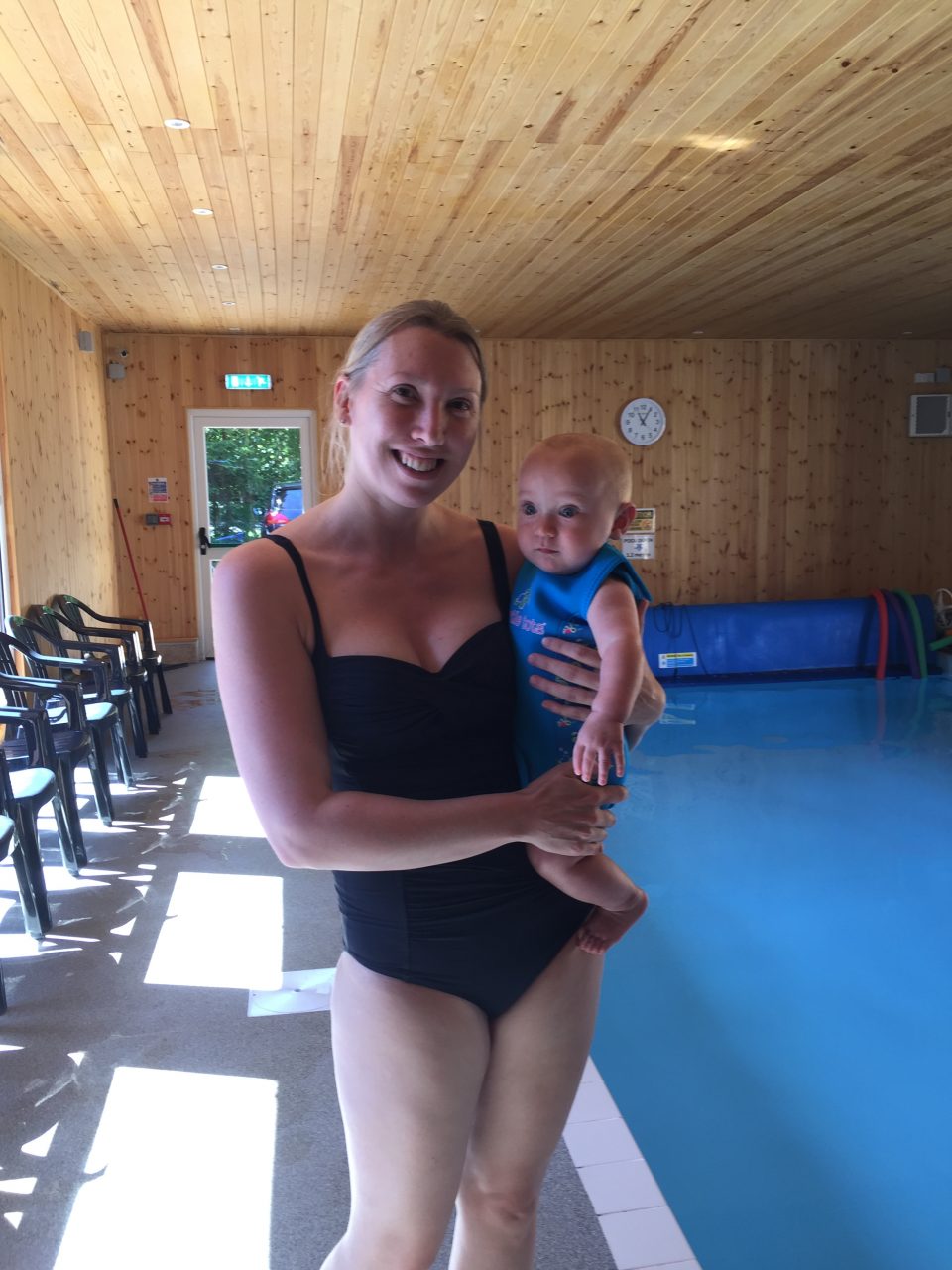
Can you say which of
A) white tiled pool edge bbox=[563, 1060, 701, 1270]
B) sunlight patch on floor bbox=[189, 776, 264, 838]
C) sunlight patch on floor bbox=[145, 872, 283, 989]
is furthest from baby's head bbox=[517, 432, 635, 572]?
sunlight patch on floor bbox=[189, 776, 264, 838]

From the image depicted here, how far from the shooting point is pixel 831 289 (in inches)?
303

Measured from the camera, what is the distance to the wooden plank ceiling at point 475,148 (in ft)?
11.0

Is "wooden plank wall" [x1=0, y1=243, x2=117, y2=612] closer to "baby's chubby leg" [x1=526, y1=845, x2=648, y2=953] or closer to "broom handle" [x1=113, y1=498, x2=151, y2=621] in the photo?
"broom handle" [x1=113, y1=498, x2=151, y2=621]

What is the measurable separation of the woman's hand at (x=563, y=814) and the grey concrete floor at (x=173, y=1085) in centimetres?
124

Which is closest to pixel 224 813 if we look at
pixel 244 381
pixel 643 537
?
pixel 244 381

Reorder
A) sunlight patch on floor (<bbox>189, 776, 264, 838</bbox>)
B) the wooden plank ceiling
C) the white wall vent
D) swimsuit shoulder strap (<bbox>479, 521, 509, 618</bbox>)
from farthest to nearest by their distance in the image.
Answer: the white wall vent, sunlight patch on floor (<bbox>189, 776, 264, 838</bbox>), the wooden plank ceiling, swimsuit shoulder strap (<bbox>479, 521, 509, 618</bbox>)

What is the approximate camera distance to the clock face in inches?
391

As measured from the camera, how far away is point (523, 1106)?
1218 mm

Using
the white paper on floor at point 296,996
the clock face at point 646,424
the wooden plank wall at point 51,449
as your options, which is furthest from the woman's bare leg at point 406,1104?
the clock face at point 646,424

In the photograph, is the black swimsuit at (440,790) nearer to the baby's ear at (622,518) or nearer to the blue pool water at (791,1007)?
the baby's ear at (622,518)

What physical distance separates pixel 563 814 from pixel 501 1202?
0.55 meters

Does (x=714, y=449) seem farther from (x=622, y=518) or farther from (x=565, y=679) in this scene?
(x=565, y=679)

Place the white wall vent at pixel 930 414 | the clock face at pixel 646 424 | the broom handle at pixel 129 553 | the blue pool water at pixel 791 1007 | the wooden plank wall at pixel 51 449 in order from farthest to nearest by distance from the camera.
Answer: the white wall vent at pixel 930 414 → the clock face at pixel 646 424 → the broom handle at pixel 129 553 → the wooden plank wall at pixel 51 449 → the blue pool water at pixel 791 1007

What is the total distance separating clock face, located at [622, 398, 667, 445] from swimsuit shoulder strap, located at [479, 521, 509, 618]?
28.9ft
